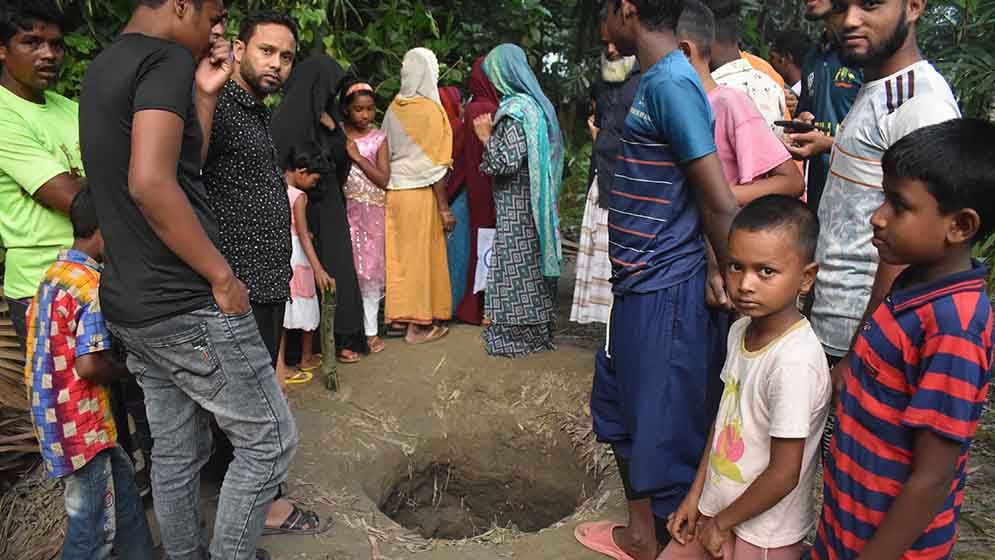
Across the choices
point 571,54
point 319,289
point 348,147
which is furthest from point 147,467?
point 571,54

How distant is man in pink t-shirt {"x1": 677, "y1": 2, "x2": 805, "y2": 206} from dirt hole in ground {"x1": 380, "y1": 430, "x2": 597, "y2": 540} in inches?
78.0

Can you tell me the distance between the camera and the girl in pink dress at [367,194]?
443cm

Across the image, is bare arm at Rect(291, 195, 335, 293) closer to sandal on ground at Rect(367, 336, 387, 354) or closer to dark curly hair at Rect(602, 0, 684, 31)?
sandal on ground at Rect(367, 336, 387, 354)

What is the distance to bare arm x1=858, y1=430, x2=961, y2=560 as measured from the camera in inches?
53.2

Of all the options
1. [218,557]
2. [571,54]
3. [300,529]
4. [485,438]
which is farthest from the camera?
[571,54]

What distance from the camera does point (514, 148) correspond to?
4.25 m

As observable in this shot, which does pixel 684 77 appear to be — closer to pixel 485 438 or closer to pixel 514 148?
pixel 514 148

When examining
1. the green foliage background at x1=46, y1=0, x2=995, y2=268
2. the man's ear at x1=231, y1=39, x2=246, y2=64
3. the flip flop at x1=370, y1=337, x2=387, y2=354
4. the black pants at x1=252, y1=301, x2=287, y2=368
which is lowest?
the flip flop at x1=370, y1=337, x2=387, y2=354

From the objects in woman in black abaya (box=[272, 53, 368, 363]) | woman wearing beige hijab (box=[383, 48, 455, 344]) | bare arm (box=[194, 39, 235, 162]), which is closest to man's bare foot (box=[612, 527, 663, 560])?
bare arm (box=[194, 39, 235, 162])

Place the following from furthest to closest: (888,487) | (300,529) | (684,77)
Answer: (300,529) → (684,77) → (888,487)

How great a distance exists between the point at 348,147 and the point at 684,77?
2.78 meters

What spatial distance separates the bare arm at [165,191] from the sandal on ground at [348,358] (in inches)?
97.5

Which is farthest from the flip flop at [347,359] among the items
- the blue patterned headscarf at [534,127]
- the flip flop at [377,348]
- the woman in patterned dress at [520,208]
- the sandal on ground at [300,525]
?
the sandal on ground at [300,525]

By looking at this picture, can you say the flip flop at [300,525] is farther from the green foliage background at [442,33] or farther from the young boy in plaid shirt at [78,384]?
the green foliage background at [442,33]
